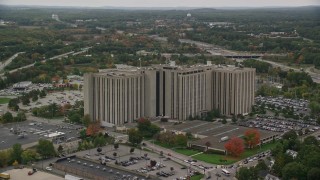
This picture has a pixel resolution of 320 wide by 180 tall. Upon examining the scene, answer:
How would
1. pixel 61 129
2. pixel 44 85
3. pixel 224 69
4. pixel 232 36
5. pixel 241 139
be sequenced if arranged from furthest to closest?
pixel 232 36
pixel 44 85
pixel 224 69
pixel 61 129
pixel 241 139

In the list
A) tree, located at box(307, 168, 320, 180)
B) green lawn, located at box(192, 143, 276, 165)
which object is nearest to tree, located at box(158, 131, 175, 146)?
green lawn, located at box(192, 143, 276, 165)

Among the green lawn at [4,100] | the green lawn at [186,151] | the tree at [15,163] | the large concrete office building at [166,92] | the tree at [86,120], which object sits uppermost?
the large concrete office building at [166,92]

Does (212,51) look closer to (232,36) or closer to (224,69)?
(232,36)

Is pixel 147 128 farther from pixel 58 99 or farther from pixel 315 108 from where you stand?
pixel 58 99

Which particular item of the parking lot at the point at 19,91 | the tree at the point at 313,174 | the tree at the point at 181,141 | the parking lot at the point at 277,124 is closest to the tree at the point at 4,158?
the tree at the point at 181,141

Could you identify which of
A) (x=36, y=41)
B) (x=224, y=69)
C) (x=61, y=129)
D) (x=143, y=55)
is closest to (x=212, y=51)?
(x=143, y=55)

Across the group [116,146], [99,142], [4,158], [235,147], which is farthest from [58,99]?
[235,147]

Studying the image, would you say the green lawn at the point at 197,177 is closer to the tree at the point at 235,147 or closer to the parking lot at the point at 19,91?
the tree at the point at 235,147
